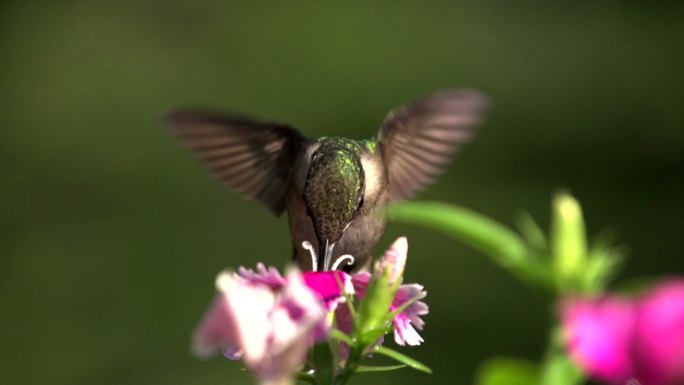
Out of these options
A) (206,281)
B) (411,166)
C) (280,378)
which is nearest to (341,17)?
(206,281)

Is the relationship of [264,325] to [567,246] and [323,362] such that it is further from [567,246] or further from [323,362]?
[567,246]

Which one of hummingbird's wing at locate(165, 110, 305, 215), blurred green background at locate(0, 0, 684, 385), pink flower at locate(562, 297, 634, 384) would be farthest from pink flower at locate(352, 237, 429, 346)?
blurred green background at locate(0, 0, 684, 385)

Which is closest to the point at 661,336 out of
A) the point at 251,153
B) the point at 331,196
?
the point at 331,196

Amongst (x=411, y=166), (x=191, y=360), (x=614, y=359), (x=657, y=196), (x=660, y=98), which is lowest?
(x=191, y=360)

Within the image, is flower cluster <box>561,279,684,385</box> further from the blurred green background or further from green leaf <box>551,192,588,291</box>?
the blurred green background

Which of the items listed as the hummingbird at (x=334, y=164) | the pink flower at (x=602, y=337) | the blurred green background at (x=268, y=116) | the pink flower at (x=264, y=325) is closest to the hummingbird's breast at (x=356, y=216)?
the hummingbird at (x=334, y=164)

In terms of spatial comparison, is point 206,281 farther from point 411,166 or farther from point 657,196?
point 411,166
